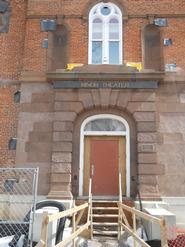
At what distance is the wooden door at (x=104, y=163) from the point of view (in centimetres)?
1161

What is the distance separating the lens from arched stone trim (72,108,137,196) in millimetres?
11484

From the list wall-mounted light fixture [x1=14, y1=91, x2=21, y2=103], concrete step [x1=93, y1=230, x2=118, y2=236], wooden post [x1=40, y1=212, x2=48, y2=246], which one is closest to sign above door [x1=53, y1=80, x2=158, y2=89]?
wall-mounted light fixture [x1=14, y1=91, x2=21, y2=103]

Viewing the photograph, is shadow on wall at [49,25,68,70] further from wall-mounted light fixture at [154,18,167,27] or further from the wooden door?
wall-mounted light fixture at [154,18,167,27]

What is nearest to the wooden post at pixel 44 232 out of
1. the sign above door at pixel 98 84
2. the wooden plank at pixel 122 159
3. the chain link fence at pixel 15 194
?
the chain link fence at pixel 15 194

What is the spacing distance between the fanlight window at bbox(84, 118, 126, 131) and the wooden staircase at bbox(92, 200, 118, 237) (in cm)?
292

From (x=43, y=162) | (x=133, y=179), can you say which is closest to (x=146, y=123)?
(x=133, y=179)

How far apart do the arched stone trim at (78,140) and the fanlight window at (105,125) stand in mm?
259

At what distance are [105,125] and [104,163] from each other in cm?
152

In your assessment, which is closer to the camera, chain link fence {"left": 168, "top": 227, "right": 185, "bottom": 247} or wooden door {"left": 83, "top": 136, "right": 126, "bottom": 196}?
chain link fence {"left": 168, "top": 227, "right": 185, "bottom": 247}

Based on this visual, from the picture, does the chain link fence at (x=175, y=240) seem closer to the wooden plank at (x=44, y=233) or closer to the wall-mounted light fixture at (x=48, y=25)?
the wooden plank at (x=44, y=233)

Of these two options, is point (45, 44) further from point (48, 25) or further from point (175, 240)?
point (175, 240)

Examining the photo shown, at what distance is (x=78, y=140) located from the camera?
1188cm

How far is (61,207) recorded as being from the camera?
9.57m

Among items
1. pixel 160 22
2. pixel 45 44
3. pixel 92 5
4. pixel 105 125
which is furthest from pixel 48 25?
pixel 105 125
